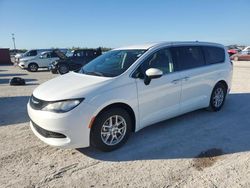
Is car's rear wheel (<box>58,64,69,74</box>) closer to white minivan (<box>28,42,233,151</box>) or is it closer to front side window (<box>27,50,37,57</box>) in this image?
front side window (<box>27,50,37,57</box>)

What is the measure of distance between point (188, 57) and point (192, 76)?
432 millimetres

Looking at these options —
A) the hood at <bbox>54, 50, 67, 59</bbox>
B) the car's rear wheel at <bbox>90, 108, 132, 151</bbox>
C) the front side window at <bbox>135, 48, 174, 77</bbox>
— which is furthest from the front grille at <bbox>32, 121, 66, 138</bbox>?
the hood at <bbox>54, 50, 67, 59</bbox>

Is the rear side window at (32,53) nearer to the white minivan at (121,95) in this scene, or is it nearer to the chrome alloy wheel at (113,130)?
the white minivan at (121,95)

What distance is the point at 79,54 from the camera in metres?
17.5

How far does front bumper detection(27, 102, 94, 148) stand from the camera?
345 centimetres

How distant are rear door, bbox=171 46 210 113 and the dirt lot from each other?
1.57 feet

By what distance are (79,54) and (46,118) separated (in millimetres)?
14502

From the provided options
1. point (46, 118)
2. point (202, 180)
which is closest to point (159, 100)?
point (202, 180)

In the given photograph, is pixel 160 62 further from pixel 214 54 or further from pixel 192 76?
pixel 214 54

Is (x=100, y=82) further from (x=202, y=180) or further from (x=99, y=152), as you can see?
(x=202, y=180)

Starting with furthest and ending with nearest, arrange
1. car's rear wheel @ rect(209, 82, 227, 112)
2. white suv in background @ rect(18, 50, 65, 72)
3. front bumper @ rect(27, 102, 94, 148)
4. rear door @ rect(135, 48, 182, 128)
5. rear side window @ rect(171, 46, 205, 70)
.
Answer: white suv in background @ rect(18, 50, 65, 72) < car's rear wheel @ rect(209, 82, 227, 112) < rear side window @ rect(171, 46, 205, 70) < rear door @ rect(135, 48, 182, 128) < front bumper @ rect(27, 102, 94, 148)

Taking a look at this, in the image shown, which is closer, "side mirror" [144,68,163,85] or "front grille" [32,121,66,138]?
"front grille" [32,121,66,138]

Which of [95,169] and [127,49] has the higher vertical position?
[127,49]

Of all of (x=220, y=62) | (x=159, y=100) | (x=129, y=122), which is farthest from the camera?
(x=220, y=62)
